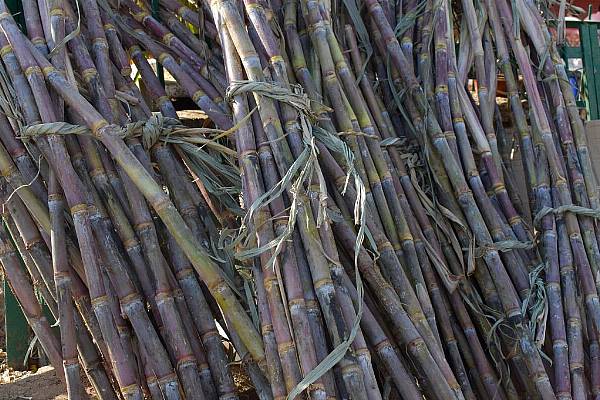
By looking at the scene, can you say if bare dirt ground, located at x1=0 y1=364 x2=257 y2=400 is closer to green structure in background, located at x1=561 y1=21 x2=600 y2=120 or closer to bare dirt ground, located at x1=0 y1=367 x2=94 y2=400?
bare dirt ground, located at x1=0 y1=367 x2=94 y2=400

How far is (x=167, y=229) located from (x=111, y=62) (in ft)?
1.70

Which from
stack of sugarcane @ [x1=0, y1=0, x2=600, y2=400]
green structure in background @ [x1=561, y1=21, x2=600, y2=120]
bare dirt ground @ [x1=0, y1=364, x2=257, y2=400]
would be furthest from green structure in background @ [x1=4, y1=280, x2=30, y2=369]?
green structure in background @ [x1=561, y1=21, x2=600, y2=120]


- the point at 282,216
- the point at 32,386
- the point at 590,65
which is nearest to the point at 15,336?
the point at 32,386

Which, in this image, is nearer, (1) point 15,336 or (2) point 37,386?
(2) point 37,386

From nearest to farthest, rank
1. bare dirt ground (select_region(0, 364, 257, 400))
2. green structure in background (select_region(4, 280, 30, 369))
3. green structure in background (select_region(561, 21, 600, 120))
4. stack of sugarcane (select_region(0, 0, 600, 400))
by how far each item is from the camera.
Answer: stack of sugarcane (select_region(0, 0, 600, 400)), bare dirt ground (select_region(0, 364, 257, 400)), green structure in background (select_region(4, 280, 30, 369)), green structure in background (select_region(561, 21, 600, 120))

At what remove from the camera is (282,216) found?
5.34 feet

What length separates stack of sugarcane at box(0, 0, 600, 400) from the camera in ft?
5.32

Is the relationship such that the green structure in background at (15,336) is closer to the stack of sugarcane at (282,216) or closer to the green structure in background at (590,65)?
the stack of sugarcane at (282,216)

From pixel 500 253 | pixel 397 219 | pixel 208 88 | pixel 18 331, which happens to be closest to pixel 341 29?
pixel 208 88

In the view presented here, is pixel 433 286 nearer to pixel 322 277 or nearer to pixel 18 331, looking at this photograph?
pixel 322 277

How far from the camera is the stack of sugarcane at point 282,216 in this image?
63.9 inches

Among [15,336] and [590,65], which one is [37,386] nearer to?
[15,336]

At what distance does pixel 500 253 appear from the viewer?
6.68ft

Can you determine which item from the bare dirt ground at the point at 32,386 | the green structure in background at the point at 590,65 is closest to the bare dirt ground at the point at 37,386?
the bare dirt ground at the point at 32,386
